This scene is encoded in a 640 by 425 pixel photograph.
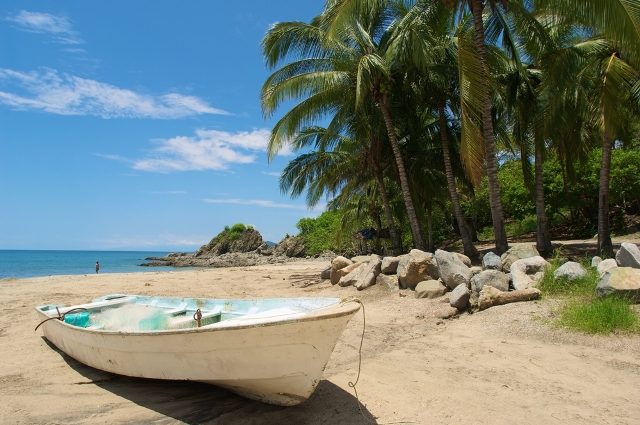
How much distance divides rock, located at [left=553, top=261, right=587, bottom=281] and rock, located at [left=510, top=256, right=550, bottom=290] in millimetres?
346

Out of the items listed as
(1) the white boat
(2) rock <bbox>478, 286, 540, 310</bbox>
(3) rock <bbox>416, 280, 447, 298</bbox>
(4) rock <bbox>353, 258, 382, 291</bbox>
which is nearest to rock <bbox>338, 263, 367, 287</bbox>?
(4) rock <bbox>353, 258, 382, 291</bbox>

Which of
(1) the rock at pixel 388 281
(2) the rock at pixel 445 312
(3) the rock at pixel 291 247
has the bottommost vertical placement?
(2) the rock at pixel 445 312

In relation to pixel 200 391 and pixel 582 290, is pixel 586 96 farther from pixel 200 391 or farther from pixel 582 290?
pixel 200 391

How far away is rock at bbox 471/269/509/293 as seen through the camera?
25.2 ft

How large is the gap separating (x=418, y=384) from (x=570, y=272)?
4.16 metres

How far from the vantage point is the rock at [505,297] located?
706 cm

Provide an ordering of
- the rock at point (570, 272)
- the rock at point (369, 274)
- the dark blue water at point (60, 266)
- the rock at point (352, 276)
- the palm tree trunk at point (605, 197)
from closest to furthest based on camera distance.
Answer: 1. the rock at point (570, 272)
2. the rock at point (369, 274)
3. the rock at point (352, 276)
4. the palm tree trunk at point (605, 197)
5. the dark blue water at point (60, 266)

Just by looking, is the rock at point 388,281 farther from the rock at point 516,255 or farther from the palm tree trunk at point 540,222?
the palm tree trunk at point 540,222

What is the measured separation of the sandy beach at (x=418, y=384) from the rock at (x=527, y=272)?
65cm

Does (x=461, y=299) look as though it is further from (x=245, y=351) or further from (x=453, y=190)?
(x=453, y=190)

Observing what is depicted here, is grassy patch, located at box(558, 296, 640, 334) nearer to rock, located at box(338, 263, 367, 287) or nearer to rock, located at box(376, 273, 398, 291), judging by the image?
rock, located at box(376, 273, 398, 291)

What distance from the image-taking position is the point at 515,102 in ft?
44.8

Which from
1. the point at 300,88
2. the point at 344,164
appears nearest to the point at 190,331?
the point at 300,88

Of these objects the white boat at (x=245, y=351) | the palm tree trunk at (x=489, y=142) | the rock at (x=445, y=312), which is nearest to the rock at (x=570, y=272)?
the rock at (x=445, y=312)
